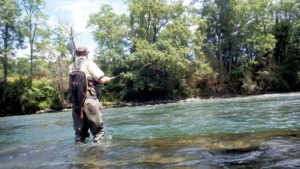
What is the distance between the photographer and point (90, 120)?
12.2ft

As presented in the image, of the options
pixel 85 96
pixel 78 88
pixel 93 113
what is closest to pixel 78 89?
pixel 78 88

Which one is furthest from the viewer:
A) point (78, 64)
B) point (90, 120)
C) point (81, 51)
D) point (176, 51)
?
point (176, 51)

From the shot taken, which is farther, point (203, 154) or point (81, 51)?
point (81, 51)

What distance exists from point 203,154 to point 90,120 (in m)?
2.09

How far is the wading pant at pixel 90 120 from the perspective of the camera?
371 centimetres

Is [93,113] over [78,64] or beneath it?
beneath

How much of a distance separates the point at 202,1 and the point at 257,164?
105ft

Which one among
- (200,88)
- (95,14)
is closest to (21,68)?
(95,14)

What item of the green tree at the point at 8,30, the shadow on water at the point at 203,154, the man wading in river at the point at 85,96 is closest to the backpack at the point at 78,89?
the man wading in river at the point at 85,96

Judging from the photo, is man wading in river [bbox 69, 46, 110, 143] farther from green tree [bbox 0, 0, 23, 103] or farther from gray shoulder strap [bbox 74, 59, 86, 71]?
green tree [bbox 0, 0, 23, 103]

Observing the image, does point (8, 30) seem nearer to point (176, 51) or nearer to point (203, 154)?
point (176, 51)

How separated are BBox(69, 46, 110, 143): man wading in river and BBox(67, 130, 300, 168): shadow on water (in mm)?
373

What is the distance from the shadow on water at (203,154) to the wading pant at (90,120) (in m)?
0.31

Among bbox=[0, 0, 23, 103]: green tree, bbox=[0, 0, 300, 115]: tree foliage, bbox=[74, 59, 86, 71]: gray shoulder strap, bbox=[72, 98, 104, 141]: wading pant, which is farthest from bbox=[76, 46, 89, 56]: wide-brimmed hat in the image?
bbox=[0, 0, 23, 103]: green tree
